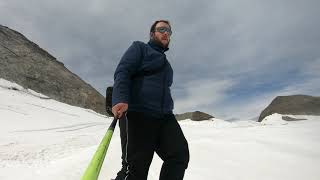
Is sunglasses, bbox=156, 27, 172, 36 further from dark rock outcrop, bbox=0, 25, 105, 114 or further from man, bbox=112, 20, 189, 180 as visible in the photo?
dark rock outcrop, bbox=0, 25, 105, 114

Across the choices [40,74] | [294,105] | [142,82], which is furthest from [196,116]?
[142,82]

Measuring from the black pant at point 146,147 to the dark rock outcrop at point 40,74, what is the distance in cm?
3009

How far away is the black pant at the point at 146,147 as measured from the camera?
3320 mm

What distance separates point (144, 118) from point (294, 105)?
24.0 m

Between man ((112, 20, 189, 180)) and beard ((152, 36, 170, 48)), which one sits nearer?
man ((112, 20, 189, 180))

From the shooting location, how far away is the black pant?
10.9 ft

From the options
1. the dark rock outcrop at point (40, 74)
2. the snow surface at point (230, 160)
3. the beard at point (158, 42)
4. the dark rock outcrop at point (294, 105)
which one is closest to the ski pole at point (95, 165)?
the beard at point (158, 42)

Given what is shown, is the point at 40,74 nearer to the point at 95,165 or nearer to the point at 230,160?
the point at 230,160

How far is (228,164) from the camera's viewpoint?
16.0 feet

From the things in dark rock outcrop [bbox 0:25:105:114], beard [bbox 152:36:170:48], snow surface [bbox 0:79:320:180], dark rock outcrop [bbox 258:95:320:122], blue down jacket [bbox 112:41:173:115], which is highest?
dark rock outcrop [bbox 0:25:105:114]

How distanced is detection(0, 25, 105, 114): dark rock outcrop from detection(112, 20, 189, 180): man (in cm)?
2999

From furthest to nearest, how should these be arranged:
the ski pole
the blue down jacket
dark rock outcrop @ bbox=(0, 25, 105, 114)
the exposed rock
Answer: dark rock outcrop @ bbox=(0, 25, 105, 114) → the exposed rock → the blue down jacket → the ski pole

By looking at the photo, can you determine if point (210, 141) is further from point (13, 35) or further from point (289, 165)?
point (13, 35)

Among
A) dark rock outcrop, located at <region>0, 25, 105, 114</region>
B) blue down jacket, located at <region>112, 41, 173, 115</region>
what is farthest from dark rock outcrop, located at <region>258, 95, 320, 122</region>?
blue down jacket, located at <region>112, 41, 173, 115</region>
